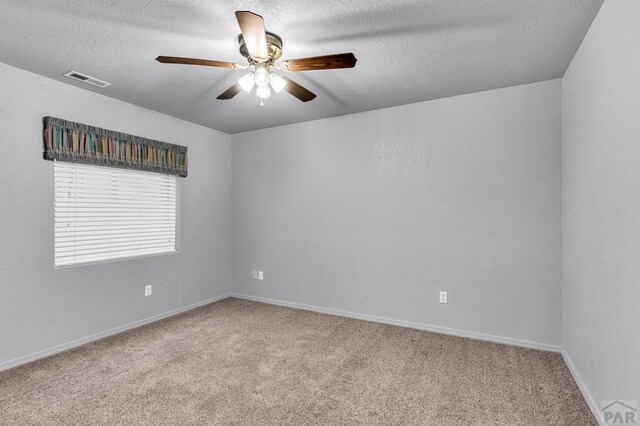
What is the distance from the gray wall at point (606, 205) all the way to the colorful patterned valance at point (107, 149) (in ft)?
13.3

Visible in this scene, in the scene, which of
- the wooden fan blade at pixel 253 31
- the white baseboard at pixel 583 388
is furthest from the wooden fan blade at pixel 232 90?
the white baseboard at pixel 583 388

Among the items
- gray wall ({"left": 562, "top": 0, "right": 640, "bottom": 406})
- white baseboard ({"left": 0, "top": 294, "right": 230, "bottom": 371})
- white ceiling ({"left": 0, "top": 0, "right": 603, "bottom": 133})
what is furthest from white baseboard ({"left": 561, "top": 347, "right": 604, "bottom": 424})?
white baseboard ({"left": 0, "top": 294, "right": 230, "bottom": 371})

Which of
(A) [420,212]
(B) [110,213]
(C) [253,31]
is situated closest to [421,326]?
(A) [420,212]

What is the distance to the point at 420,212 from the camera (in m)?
3.50

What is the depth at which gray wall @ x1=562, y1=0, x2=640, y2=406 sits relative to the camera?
61.8 inches

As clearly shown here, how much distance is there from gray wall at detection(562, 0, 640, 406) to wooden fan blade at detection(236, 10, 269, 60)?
1.82m

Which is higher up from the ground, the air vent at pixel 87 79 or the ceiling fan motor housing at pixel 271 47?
the air vent at pixel 87 79

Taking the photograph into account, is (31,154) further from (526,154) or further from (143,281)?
(526,154)

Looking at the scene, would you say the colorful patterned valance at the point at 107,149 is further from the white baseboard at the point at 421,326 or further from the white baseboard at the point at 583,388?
the white baseboard at the point at 583,388

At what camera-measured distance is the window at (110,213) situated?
303 cm

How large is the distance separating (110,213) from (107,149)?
2.22 feet

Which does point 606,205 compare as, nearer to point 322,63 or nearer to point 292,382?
point 322,63

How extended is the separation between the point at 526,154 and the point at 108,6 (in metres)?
3.46

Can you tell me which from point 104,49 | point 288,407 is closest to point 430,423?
point 288,407
